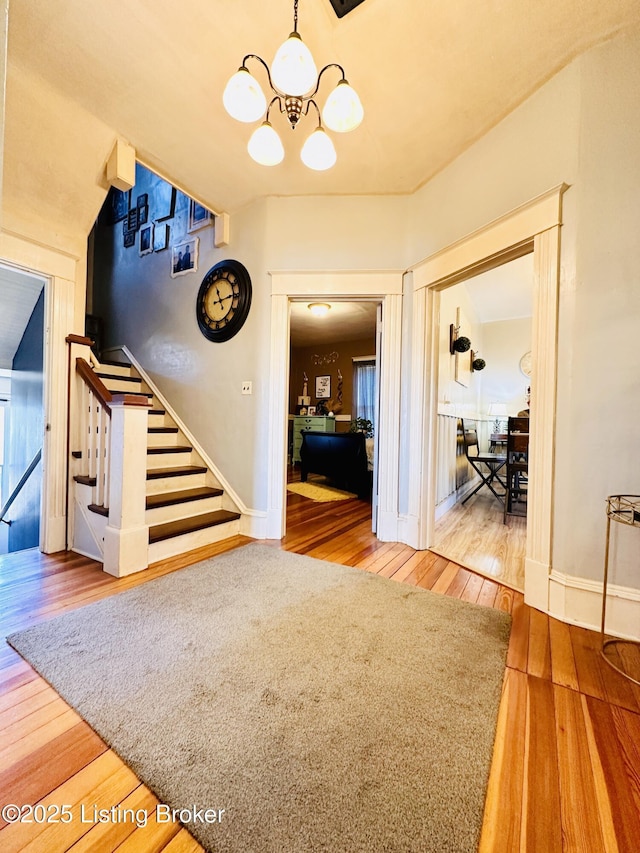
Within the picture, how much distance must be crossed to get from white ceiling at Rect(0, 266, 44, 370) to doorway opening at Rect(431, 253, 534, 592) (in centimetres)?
355

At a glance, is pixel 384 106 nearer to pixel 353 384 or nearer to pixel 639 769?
pixel 639 769

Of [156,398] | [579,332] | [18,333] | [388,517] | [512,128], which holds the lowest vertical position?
[388,517]

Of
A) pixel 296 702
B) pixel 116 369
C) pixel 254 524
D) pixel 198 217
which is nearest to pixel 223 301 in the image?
pixel 198 217

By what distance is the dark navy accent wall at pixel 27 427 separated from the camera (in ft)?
9.95

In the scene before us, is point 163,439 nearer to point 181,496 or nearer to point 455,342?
point 181,496

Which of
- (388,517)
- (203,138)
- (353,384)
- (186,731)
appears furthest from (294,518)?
(353,384)

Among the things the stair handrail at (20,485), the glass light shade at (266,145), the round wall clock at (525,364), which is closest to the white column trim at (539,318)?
the glass light shade at (266,145)

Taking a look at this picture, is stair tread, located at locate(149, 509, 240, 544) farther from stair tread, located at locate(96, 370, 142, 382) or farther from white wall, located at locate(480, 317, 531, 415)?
white wall, located at locate(480, 317, 531, 415)

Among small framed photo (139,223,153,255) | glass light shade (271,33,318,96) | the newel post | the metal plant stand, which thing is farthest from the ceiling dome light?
the metal plant stand

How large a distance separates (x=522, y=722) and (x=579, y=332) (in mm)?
1623

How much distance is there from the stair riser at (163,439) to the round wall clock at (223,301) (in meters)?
0.97

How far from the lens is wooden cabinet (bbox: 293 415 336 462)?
22.0 ft

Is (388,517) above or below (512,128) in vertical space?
below

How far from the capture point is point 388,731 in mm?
1003
